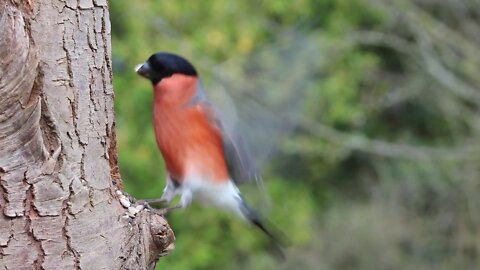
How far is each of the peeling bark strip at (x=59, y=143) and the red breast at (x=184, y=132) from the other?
0.94 metres

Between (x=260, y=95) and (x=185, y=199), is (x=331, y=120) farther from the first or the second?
(x=185, y=199)

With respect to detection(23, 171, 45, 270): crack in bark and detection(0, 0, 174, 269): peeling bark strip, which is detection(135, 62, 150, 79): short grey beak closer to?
detection(0, 0, 174, 269): peeling bark strip

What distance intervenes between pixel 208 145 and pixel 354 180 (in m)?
5.78

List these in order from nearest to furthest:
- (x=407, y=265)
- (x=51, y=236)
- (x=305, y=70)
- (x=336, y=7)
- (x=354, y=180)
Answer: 1. (x=51, y=236)
2. (x=305, y=70)
3. (x=407, y=265)
4. (x=336, y=7)
5. (x=354, y=180)

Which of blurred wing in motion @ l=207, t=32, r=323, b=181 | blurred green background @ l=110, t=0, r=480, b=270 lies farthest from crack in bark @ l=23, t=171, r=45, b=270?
blurred green background @ l=110, t=0, r=480, b=270

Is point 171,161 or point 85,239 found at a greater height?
point 85,239

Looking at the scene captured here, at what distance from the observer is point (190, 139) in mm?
3121

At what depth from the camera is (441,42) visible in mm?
6719

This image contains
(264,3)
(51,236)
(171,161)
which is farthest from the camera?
(264,3)

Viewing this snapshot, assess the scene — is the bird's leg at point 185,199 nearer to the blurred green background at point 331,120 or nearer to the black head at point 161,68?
the black head at point 161,68

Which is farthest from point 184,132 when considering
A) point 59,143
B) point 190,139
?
point 59,143

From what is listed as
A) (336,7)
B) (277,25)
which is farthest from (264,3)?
(336,7)

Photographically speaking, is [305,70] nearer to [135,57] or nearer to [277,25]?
[135,57]

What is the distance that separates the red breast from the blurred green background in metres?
2.16
